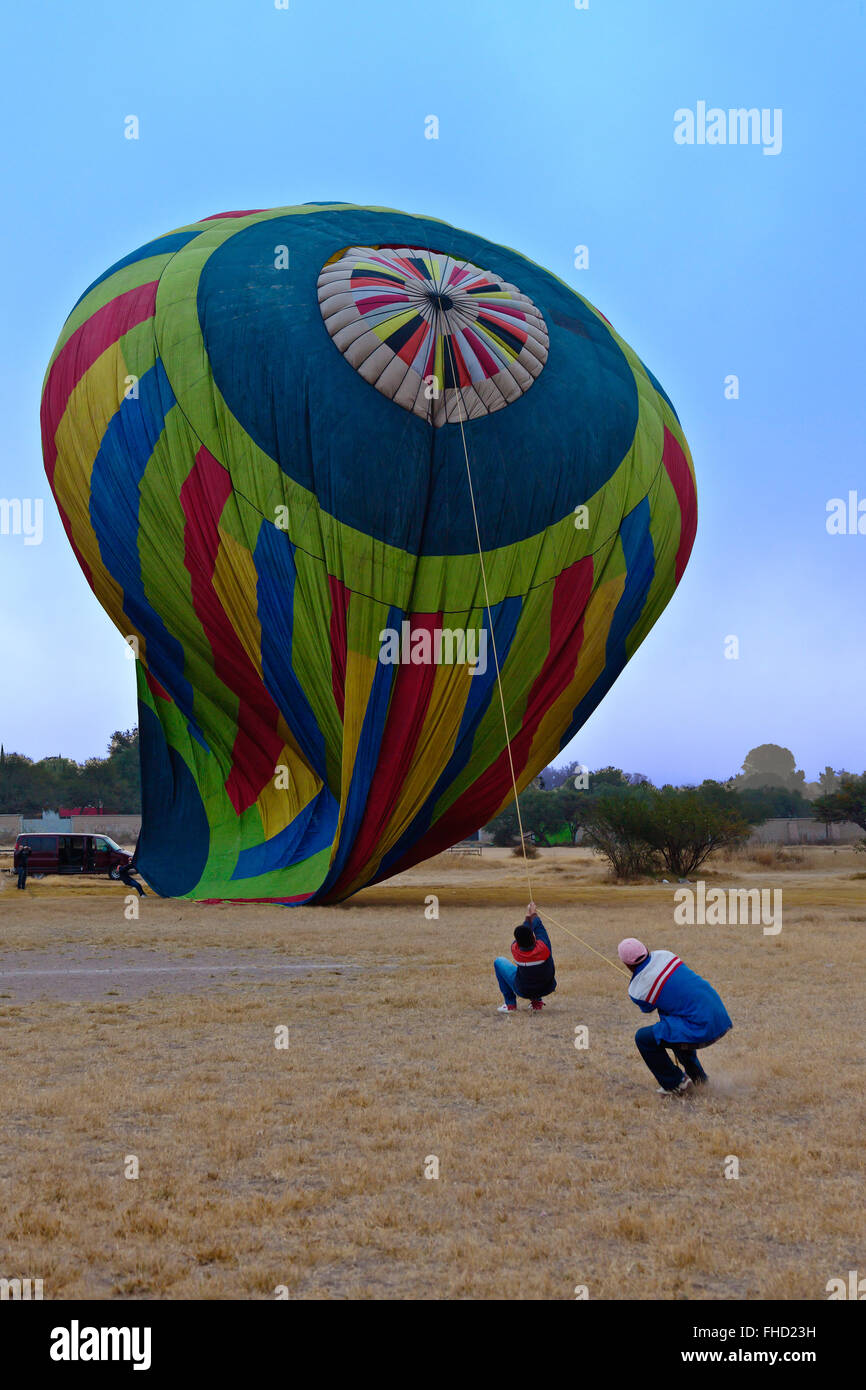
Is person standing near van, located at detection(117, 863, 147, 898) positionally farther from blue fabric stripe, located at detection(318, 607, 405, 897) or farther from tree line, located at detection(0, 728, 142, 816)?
tree line, located at detection(0, 728, 142, 816)

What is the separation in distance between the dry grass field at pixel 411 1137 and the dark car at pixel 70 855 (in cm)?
1935

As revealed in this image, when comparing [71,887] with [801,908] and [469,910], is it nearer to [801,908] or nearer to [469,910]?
[469,910]

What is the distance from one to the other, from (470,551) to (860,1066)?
11.8 metres

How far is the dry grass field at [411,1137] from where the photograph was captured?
4500 millimetres

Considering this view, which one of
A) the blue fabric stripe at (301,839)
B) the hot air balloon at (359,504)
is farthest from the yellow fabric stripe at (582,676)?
→ the blue fabric stripe at (301,839)

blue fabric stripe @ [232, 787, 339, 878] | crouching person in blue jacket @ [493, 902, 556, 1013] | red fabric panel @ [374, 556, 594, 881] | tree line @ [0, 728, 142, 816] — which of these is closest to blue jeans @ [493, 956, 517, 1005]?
crouching person in blue jacket @ [493, 902, 556, 1013]

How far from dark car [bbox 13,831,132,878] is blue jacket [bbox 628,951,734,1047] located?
88.4ft

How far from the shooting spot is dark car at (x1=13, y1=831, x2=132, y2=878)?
32.2 meters

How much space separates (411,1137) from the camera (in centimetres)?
627

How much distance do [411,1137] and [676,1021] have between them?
6.73 ft

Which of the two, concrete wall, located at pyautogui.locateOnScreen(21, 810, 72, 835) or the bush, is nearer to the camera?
the bush

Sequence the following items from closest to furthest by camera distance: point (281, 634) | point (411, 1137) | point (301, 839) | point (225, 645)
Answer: point (411, 1137) → point (281, 634) → point (225, 645) → point (301, 839)

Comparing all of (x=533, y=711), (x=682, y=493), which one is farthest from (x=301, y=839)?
(x=682, y=493)

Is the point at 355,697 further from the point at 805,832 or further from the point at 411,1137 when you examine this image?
the point at 805,832
